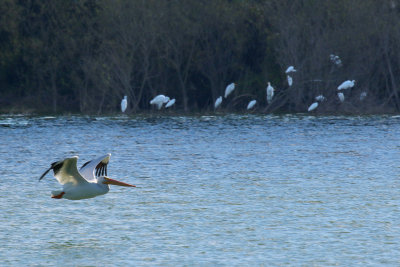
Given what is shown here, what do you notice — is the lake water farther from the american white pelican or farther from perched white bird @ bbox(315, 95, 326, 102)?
the american white pelican

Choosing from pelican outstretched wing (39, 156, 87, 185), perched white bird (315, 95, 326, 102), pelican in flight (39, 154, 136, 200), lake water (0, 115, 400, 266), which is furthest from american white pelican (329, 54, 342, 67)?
pelican outstretched wing (39, 156, 87, 185)

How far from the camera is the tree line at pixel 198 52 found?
150 ft

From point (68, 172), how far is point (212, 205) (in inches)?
149

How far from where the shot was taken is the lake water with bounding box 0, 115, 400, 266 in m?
11.6

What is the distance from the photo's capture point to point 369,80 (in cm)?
4634

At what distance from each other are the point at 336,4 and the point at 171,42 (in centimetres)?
907

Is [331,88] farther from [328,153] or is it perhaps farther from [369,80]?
[328,153]

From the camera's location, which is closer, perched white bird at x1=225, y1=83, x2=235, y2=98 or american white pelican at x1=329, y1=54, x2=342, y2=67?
perched white bird at x1=225, y1=83, x2=235, y2=98

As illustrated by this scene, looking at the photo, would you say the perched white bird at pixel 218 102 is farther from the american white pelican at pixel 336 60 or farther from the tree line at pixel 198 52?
the american white pelican at pixel 336 60

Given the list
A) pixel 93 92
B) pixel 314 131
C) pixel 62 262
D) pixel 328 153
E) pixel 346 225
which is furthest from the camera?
pixel 93 92

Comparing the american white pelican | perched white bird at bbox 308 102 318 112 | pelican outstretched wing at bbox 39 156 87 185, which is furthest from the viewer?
the american white pelican

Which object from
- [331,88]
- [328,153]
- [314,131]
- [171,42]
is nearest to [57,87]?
[171,42]

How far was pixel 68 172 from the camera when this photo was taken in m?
12.4

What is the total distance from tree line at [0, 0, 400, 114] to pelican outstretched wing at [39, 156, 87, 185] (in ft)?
108
